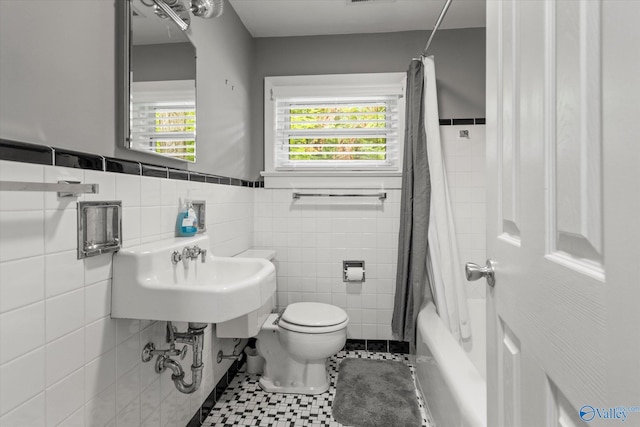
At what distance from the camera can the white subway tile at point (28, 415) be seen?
77 centimetres

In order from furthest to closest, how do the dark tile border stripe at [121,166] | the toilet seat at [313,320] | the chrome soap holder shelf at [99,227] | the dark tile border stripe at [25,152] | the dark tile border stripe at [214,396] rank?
the toilet seat at [313,320], the dark tile border stripe at [214,396], the dark tile border stripe at [121,166], the chrome soap holder shelf at [99,227], the dark tile border stripe at [25,152]

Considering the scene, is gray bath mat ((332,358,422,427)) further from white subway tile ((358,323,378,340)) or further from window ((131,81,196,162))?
window ((131,81,196,162))

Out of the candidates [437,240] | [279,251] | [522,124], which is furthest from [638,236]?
[279,251]

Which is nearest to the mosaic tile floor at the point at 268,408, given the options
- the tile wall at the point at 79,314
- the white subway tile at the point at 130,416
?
the tile wall at the point at 79,314

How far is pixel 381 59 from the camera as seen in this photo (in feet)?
8.39

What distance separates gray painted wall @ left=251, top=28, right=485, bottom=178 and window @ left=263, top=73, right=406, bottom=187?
0.08 meters

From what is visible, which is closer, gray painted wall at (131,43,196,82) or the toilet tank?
gray painted wall at (131,43,196,82)

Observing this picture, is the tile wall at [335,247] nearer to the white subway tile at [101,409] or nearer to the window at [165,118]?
the window at [165,118]

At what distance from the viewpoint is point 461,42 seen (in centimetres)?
251

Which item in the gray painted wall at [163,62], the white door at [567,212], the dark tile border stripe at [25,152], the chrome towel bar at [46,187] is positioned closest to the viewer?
the white door at [567,212]

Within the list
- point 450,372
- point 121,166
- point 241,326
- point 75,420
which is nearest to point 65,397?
point 75,420

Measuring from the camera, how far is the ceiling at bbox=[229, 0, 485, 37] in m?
2.20

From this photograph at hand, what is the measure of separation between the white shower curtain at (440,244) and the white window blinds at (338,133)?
1.13ft

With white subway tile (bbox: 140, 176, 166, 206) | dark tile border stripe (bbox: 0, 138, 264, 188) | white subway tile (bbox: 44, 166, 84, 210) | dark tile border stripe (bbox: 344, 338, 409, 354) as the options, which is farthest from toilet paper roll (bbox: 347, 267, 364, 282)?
white subway tile (bbox: 44, 166, 84, 210)
